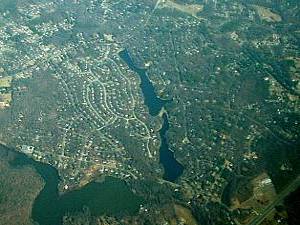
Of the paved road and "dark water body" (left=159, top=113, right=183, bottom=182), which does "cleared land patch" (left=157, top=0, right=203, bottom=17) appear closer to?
"dark water body" (left=159, top=113, right=183, bottom=182)

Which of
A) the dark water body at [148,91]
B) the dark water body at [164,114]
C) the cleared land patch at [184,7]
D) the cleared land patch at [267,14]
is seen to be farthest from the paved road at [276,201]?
the cleared land patch at [184,7]

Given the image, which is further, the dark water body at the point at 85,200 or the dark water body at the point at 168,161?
the dark water body at the point at 168,161

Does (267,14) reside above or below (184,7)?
above

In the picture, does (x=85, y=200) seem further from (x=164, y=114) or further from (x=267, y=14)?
(x=267, y=14)

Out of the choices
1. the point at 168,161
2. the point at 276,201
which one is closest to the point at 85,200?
the point at 168,161

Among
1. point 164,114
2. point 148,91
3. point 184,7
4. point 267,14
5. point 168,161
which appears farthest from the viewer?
point 184,7

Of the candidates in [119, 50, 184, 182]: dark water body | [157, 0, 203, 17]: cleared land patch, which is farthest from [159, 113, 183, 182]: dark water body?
[157, 0, 203, 17]: cleared land patch

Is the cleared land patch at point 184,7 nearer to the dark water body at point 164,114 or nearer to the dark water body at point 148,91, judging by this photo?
the dark water body at point 164,114
